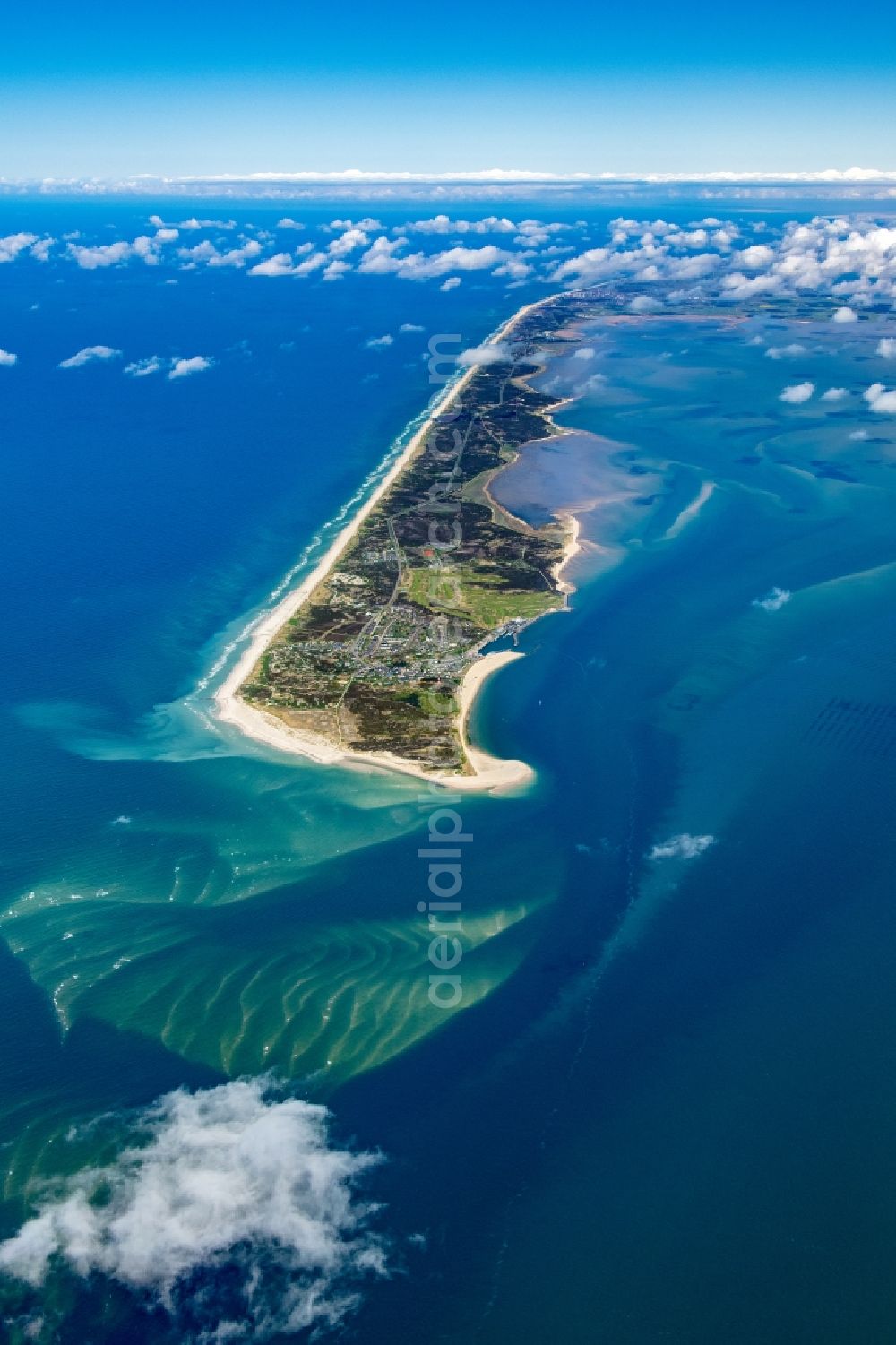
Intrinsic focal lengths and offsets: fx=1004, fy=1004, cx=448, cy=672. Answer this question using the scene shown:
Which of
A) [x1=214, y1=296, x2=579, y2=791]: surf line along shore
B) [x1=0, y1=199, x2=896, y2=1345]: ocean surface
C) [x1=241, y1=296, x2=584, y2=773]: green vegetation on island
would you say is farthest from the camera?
[x1=241, y1=296, x2=584, y2=773]: green vegetation on island

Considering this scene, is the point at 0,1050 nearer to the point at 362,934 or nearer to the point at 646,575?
the point at 362,934

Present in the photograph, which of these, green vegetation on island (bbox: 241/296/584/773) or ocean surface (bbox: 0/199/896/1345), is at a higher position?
green vegetation on island (bbox: 241/296/584/773)

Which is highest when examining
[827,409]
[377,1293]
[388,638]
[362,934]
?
[827,409]

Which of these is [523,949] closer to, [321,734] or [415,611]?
[321,734]

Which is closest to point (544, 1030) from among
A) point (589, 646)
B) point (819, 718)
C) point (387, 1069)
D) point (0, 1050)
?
point (387, 1069)

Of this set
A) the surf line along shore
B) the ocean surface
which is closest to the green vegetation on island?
the surf line along shore

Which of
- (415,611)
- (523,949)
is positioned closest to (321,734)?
(415,611)

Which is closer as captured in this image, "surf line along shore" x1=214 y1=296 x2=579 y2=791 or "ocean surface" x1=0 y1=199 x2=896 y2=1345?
"ocean surface" x1=0 y1=199 x2=896 y2=1345

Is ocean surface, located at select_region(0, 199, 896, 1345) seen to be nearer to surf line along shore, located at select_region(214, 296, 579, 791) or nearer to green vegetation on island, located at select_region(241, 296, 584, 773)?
surf line along shore, located at select_region(214, 296, 579, 791)

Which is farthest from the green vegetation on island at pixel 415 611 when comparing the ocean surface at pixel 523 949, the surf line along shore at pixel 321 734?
the ocean surface at pixel 523 949
